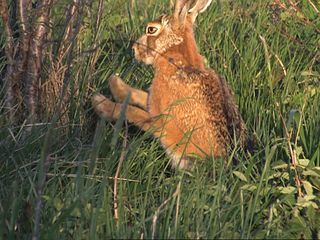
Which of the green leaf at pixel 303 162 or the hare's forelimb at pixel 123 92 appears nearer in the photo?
the green leaf at pixel 303 162

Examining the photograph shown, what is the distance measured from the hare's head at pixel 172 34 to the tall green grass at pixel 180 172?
25cm

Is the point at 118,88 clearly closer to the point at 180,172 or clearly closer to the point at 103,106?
the point at 103,106

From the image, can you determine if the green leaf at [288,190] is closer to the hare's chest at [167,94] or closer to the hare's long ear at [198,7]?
the hare's chest at [167,94]

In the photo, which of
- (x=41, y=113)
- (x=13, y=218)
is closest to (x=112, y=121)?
(x=41, y=113)

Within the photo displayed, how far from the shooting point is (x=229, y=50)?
612cm

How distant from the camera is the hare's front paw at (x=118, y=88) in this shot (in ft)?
18.7

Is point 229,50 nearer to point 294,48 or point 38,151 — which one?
point 294,48

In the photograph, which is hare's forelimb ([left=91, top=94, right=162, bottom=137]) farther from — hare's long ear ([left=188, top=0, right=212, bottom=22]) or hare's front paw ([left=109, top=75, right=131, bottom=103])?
hare's long ear ([left=188, top=0, right=212, bottom=22])

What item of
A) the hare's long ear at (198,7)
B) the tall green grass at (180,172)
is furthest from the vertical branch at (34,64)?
the hare's long ear at (198,7)

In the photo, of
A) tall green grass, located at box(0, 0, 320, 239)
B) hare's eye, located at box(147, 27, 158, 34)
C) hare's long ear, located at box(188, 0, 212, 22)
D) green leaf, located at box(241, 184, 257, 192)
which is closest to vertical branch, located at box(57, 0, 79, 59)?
tall green grass, located at box(0, 0, 320, 239)

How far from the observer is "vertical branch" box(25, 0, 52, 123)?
201 inches

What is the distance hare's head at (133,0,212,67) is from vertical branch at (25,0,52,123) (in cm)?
85

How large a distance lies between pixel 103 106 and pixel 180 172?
1175 mm

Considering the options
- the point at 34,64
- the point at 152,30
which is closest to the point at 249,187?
the point at 34,64
